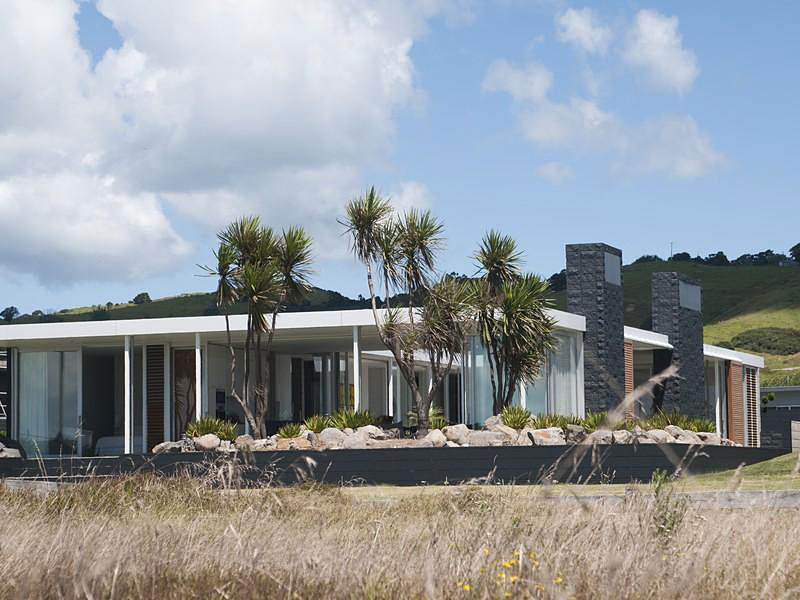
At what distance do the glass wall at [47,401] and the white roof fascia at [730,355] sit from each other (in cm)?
1582

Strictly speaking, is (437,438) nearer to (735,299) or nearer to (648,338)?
(648,338)

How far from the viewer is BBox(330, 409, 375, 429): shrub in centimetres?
1975

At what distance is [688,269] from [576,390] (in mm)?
76130

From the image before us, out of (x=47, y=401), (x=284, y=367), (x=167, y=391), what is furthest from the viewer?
(x=284, y=367)

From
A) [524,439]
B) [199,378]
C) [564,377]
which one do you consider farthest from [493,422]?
[199,378]

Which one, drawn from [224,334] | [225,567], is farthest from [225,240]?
[225,567]

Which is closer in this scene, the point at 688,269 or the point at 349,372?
the point at 349,372

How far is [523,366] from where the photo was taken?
68.4ft

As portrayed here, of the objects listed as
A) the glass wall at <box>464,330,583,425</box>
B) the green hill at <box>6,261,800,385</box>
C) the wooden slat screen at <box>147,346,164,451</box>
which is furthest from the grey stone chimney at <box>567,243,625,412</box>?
the green hill at <box>6,261,800,385</box>

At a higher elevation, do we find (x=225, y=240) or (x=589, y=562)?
(x=225, y=240)

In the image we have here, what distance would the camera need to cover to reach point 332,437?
19.1m

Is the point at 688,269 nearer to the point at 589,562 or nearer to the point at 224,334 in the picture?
the point at 224,334

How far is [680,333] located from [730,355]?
4572 mm

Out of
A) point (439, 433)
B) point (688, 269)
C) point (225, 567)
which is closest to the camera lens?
point (225, 567)
